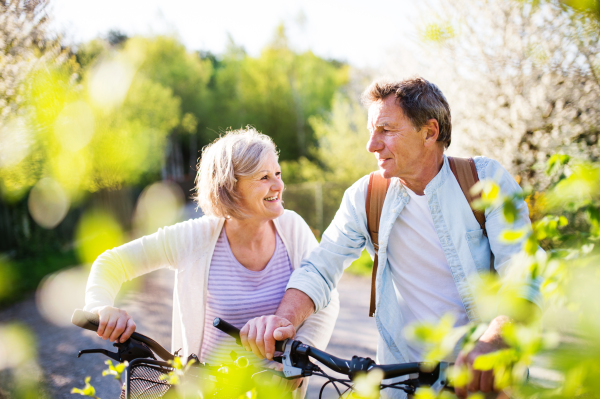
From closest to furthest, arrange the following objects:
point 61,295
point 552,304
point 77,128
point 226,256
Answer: point 552,304, point 226,256, point 61,295, point 77,128

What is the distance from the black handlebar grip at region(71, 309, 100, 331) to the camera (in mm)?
1697

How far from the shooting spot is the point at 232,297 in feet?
7.28

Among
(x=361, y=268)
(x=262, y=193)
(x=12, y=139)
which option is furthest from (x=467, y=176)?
(x=361, y=268)

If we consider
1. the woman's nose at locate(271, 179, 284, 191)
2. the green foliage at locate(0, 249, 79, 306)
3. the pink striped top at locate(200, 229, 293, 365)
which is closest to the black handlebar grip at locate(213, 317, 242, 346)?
the pink striped top at locate(200, 229, 293, 365)

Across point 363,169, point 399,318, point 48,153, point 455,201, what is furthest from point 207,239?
point 363,169

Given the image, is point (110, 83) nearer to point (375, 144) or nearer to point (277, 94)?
point (277, 94)

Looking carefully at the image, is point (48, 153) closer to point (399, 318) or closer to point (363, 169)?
point (363, 169)

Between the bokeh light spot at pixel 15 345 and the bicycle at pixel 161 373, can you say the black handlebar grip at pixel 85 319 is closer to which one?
the bicycle at pixel 161 373

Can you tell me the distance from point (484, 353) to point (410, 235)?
32.8 inches

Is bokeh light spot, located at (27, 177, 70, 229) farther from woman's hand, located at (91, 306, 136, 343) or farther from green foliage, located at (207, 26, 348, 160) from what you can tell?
green foliage, located at (207, 26, 348, 160)

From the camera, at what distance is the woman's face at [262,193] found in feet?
7.54

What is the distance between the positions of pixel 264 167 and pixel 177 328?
1.03m

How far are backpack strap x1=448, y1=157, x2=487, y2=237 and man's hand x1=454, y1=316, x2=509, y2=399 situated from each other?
2.29ft

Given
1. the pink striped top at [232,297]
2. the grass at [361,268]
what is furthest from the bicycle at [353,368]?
the grass at [361,268]
